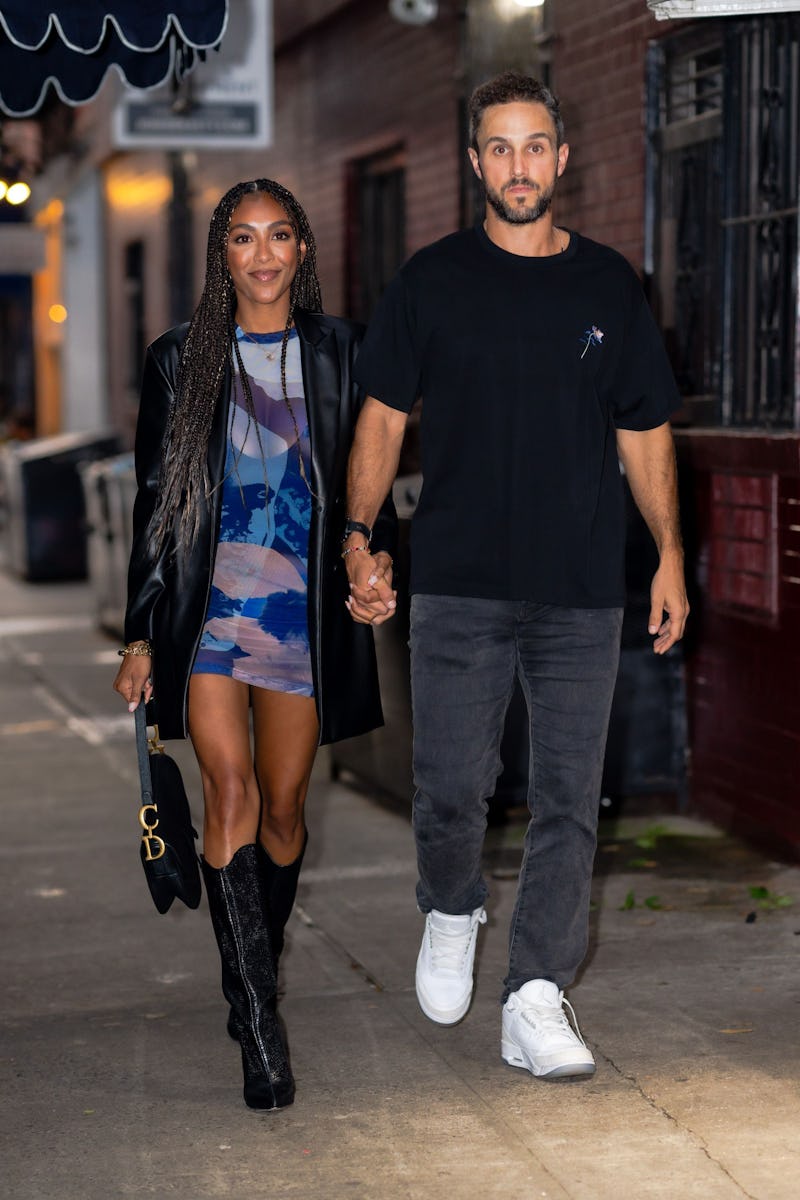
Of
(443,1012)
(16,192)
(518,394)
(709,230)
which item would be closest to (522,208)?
(518,394)

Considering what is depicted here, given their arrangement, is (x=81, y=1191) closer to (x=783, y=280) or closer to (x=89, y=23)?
(x=89, y=23)

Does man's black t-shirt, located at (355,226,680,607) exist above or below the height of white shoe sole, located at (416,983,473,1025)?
above

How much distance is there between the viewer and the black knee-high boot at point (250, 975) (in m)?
4.17

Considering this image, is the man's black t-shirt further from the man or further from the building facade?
the building facade

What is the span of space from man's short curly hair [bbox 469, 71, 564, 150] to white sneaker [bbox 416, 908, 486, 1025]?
5.93 ft

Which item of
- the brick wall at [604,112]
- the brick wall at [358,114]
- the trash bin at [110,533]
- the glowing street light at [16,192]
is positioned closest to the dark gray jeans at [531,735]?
the brick wall at [604,112]

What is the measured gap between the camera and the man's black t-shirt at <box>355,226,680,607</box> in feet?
13.7

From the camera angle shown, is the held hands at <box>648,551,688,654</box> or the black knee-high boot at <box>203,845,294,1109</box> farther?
the held hands at <box>648,551,688,654</box>

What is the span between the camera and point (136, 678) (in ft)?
14.0

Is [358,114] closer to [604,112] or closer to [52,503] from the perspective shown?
[604,112]

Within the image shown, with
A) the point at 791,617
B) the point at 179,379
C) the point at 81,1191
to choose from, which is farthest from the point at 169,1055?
the point at 791,617

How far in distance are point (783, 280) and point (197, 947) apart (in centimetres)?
320

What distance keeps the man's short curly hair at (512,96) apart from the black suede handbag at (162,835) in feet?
5.09

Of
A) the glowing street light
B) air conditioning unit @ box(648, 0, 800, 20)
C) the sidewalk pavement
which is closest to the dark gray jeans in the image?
the sidewalk pavement
